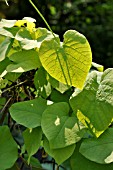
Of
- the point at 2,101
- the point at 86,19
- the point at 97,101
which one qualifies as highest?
the point at 97,101

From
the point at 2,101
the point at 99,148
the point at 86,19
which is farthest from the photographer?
the point at 86,19

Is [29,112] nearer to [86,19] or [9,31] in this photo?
[9,31]

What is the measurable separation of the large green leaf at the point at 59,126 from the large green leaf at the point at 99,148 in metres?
0.02

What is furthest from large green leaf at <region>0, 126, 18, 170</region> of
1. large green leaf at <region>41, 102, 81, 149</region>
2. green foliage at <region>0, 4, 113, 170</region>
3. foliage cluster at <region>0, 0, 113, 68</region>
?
foliage cluster at <region>0, 0, 113, 68</region>

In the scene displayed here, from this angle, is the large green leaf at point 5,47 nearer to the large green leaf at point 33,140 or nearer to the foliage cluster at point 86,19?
the large green leaf at point 33,140

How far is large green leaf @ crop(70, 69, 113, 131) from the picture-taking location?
2.45 feet

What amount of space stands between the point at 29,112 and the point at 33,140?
5 centimetres

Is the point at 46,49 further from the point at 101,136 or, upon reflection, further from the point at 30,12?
the point at 30,12

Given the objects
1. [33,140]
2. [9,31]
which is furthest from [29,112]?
[9,31]

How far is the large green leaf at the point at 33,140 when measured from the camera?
768mm

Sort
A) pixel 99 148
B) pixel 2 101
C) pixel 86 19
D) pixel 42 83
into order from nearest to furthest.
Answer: pixel 99 148, pixel 42 83, pixel 2 101, pixel 86 19

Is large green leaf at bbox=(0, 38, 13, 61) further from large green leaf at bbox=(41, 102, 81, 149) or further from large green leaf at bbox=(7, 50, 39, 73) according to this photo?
large green leaf at bbox=(41, 102, 81, 149)

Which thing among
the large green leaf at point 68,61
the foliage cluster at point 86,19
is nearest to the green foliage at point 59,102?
the large green leaf at point 68,61

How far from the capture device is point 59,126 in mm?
752
